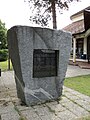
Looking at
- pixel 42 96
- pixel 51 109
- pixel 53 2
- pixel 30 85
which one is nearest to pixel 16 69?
pixel 30 85

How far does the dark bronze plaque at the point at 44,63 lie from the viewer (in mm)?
5439

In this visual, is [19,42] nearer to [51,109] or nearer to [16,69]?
[16,69]

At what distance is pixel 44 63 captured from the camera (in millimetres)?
5617

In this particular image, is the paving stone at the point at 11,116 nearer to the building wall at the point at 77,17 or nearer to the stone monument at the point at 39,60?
the stone monument at the point at 39,60

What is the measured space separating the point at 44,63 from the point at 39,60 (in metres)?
0.21

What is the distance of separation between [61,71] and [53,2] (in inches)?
626

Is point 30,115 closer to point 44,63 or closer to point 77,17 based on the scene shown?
point 44,63

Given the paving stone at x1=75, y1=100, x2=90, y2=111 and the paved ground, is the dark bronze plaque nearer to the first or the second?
the paved ground

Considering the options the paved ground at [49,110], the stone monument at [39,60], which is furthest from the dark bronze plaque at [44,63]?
the paved ground at [49,110]

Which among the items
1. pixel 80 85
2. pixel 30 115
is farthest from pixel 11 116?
pixel 80 85

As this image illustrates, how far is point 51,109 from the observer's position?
4934mm

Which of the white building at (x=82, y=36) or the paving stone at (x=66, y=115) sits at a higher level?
the white building at (x=82, y=36)

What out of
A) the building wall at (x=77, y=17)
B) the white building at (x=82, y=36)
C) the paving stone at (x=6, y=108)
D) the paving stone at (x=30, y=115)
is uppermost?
the building wall at (x=77, y=17)

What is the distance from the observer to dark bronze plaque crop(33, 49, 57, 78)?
5.44m
